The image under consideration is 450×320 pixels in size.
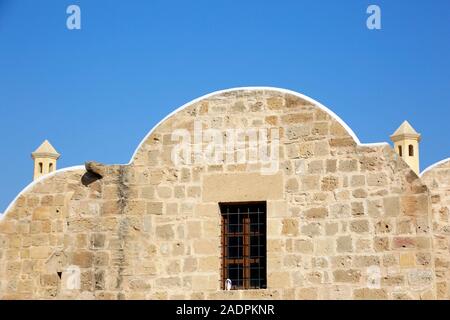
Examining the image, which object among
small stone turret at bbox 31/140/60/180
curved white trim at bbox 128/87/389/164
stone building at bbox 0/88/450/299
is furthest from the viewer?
small stone turret at bbox 31/140/60/180

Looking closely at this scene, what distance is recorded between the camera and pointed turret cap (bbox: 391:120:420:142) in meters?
24.8

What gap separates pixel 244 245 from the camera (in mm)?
10812

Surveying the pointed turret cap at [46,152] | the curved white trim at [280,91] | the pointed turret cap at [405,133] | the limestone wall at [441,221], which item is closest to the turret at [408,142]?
the pointed turret cap at [405,133]

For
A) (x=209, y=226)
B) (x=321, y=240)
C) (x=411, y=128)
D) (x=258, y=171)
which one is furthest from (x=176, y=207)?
(x=411, y=128)

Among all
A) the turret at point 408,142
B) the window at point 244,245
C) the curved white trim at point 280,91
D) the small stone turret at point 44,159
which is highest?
the turret at point 408,142

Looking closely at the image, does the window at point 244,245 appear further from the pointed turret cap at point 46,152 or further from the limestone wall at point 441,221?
the pointed turret cap at point 46,152

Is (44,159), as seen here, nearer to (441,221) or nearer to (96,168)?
(96,168)

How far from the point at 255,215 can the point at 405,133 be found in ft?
49.2

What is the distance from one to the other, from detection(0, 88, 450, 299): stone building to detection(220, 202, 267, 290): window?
1 cm

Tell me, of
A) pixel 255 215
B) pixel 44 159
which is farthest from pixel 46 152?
pixel 255 215

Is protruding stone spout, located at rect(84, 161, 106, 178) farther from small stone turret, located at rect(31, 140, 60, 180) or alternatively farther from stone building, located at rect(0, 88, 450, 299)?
small stone turret, located at rect(31, 140, 60, 180)

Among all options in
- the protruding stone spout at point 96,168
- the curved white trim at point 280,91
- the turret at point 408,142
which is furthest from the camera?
the turret at point 408,142

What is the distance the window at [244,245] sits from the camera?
10695 mm

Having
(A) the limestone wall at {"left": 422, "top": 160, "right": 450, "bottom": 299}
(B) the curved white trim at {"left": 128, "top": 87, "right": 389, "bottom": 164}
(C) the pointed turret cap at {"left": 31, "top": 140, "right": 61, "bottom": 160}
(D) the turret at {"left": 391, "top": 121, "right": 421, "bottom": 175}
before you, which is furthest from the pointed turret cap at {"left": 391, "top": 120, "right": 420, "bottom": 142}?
(B) the curved white trim at {"left": 128, "top": 87, "right": 389, "bottom": 164}
